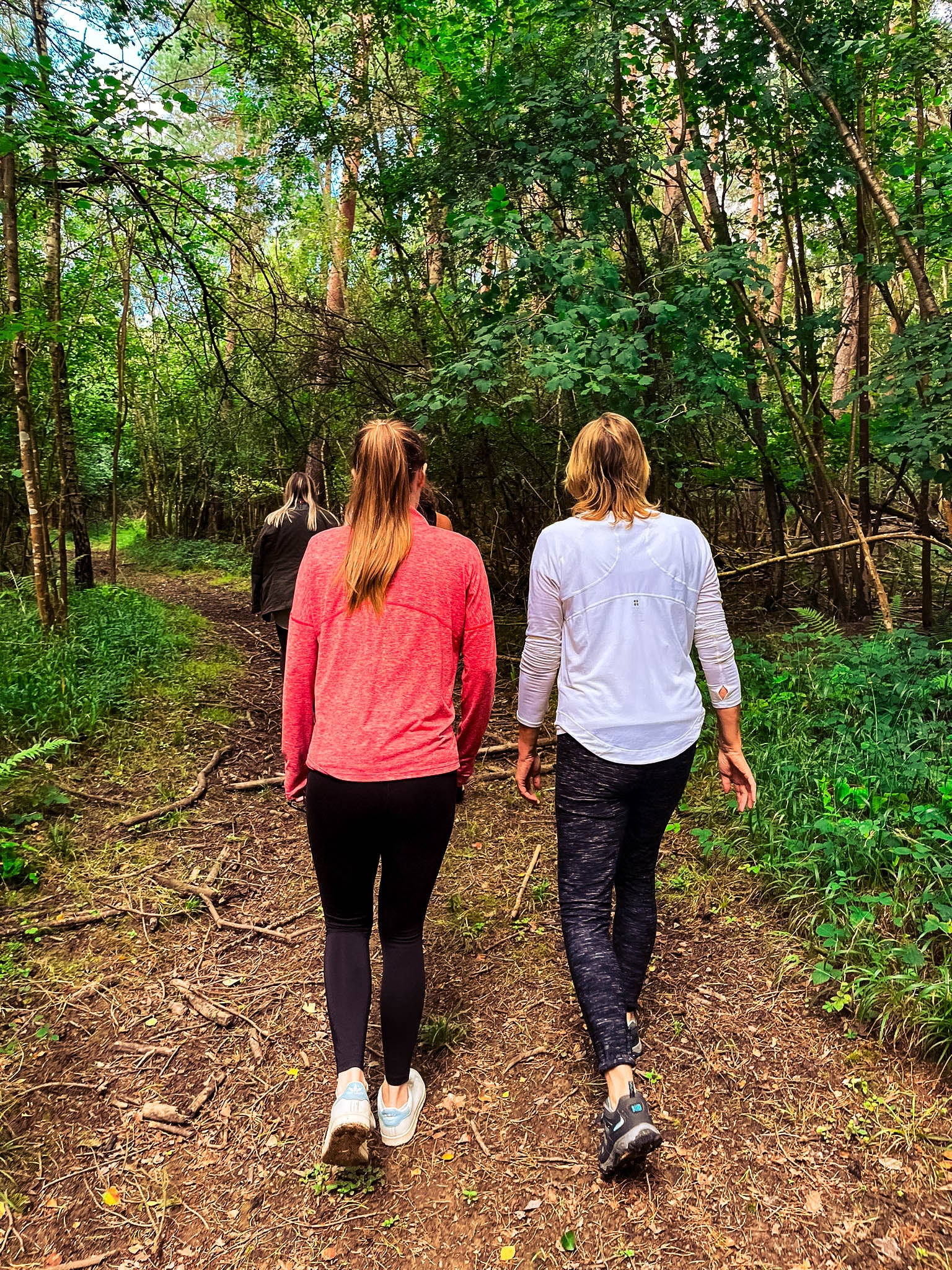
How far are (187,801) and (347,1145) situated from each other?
3.01 m

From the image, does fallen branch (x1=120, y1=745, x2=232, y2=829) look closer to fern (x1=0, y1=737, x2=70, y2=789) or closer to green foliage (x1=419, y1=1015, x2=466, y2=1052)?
fern (x1=0, y1=737, x2=70, y2=789)

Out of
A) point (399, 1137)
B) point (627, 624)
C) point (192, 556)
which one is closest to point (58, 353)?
point (627, 624)

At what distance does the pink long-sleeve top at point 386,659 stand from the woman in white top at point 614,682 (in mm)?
270

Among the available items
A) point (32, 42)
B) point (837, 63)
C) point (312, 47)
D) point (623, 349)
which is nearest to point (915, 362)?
point (623, 349)

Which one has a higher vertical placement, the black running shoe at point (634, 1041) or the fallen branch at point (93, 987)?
the black running shoe at point (634, 1041)

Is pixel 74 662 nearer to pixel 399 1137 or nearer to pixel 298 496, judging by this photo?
pixel 298 496

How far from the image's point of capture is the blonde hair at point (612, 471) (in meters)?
2.12

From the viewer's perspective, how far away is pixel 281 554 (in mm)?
5258

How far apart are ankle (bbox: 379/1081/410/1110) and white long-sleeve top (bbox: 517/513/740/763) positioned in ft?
4.07

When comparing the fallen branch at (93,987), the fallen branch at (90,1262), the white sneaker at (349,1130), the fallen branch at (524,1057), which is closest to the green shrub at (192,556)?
the fallen branch at (93,987)

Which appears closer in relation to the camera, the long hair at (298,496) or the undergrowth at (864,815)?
the undergrowth at (864,815)

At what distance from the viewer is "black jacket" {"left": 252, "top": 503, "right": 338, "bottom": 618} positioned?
17.1 feet

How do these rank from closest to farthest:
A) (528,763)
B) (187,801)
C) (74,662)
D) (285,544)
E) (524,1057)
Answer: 1. (528,763)
2. (524,1057)
3. (187,801)
4. (285,544)
5. (74,662)

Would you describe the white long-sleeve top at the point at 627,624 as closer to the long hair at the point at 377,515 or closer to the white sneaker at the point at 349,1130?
the long hair at the point at 377,515
